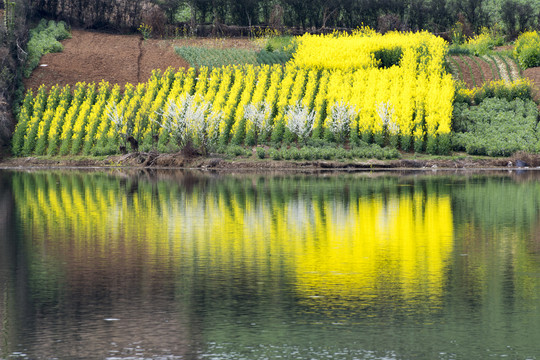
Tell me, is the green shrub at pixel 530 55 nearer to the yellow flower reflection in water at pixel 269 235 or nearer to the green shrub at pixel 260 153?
the green shrub at pixel 260 153

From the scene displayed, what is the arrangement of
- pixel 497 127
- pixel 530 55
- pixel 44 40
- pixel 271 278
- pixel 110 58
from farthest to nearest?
pixel 44 40
pixel 110 58
pixel 530 55
pixel 497 127
pixel 271 278

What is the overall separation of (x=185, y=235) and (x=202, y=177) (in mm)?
20355

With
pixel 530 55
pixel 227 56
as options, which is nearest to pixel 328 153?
pixel 227 56

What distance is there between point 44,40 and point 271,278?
2133 inches

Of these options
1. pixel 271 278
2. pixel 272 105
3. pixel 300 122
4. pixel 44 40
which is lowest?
pixel 271 278

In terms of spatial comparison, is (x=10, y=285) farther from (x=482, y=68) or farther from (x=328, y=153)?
(x=482, y=68)

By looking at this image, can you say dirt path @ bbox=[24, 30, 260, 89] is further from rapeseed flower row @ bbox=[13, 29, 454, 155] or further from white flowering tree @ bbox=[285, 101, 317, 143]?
white flowering tree @ bbox=[285, 101, 317, 143]

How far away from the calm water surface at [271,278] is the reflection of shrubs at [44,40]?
34755 mm

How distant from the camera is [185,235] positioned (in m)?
20.9

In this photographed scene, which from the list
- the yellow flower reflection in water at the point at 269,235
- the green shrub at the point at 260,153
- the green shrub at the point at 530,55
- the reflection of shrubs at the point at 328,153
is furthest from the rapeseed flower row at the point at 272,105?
the yellow flower reflection in water at the point at 269,235

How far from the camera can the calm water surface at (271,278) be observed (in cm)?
1145

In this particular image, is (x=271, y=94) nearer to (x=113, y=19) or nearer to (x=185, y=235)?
(x=113, y=19)

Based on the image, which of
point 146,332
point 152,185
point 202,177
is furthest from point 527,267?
point 202,177

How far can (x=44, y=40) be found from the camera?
6519cm
